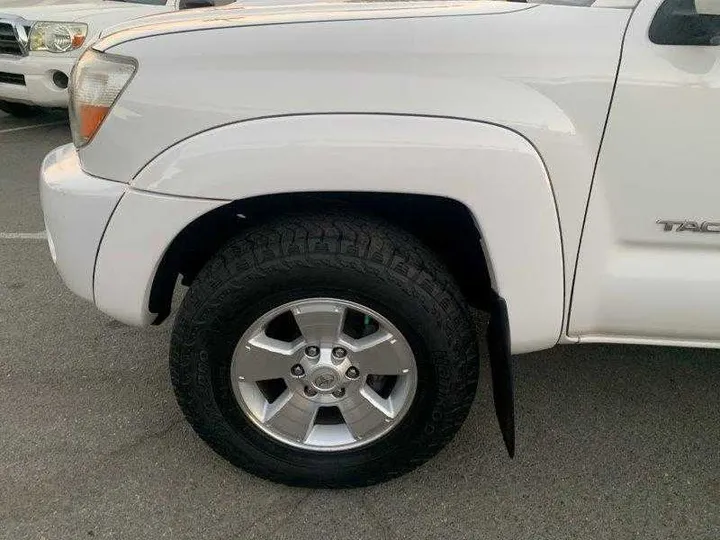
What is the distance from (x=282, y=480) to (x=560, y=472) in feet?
3.14

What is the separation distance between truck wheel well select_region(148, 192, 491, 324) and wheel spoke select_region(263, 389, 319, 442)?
486mm

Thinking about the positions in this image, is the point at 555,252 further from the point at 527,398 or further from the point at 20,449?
the point at 20,449

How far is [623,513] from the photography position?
2.00 meters

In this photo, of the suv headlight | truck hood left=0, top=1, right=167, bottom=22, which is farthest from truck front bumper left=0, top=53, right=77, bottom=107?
the suv headlight

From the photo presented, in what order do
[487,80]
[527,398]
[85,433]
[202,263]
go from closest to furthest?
[487,80], [202,263], [85,433], [527,398]

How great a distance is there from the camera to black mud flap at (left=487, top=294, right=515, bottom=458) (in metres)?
1.79

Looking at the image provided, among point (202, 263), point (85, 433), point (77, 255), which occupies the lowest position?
point (85, 433)

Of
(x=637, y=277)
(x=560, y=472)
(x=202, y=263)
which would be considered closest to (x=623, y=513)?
(x=560, y=472)

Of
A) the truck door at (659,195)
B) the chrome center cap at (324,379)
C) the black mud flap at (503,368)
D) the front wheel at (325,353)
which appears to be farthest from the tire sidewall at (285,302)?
the truck door at (659,195)

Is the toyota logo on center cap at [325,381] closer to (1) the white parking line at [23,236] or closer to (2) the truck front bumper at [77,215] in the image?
(2) the truck front bumper at [77,215]

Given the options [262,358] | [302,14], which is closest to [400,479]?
[262,358]

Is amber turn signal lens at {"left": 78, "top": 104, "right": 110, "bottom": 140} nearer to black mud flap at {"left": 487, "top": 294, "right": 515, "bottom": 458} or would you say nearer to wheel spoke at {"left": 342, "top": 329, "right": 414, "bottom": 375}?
wheel spoke at {"left": 342, "top": 329, "right": 414, "bottom": 375}

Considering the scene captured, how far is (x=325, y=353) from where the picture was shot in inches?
75.3

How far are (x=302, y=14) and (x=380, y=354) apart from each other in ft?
3.33
